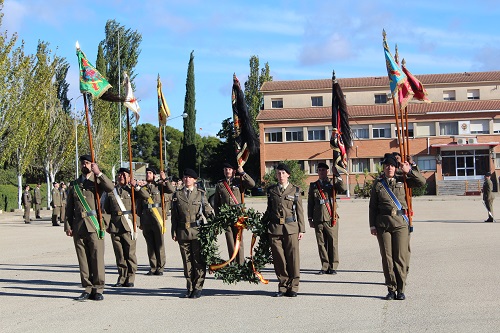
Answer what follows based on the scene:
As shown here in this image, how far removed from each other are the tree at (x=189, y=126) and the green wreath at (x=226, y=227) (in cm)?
5855

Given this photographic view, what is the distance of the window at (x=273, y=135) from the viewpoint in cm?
6788

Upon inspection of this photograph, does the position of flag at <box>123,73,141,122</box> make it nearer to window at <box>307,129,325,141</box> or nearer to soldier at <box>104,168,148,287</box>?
soldier at <box>104,168,148,287</box>

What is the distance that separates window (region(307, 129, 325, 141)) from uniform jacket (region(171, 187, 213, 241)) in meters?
56.1

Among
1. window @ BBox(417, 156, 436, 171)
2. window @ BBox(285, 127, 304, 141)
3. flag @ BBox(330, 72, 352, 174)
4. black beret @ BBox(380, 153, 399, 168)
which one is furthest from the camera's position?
window @ BBox(285, 127, 304, 141)

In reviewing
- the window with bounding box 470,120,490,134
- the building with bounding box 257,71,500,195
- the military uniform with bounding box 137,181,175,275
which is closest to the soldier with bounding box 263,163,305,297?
the military uniform with bounding box 137,181,175,275

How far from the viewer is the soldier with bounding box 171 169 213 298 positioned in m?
11.0

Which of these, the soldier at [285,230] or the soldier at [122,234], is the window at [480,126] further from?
the soldier at [285,230]

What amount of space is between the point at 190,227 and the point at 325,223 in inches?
133

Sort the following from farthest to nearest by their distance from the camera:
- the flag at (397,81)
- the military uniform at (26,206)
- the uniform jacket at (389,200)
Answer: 1. the military uniform at (26,206)
2. the flag at (397,81)
3. the uniform jacket at (389,200)

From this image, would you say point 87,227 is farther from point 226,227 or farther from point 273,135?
point 273,135

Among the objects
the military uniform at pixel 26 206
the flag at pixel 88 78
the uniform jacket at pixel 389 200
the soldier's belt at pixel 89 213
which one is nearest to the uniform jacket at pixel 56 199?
the military uniform at pixel 26 206

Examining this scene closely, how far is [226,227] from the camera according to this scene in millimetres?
11312

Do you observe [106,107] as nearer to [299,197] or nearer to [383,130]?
[383,130]

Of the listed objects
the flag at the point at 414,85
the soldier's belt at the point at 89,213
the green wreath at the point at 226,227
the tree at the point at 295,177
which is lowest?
the green wreath at the point at 226,227
